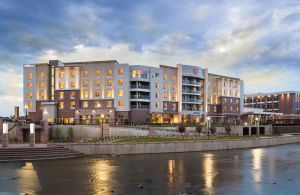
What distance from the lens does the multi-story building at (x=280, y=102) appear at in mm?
166250

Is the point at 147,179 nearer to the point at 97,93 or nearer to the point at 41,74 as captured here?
the point at 97,93

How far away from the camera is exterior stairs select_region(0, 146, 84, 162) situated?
107ft

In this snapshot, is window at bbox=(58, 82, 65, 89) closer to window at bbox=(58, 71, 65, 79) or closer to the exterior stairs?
window at bbox=(58, 71, 65, 79)

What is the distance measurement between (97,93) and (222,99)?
44957 millimetres

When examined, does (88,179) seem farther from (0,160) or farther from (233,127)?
(233,127)

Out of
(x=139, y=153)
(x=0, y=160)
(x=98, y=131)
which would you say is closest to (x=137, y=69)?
(x=98, y=131)

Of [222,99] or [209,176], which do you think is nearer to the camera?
[209,176]

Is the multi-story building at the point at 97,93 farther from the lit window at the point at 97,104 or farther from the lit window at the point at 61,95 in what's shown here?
the lit window at the point at 97,104

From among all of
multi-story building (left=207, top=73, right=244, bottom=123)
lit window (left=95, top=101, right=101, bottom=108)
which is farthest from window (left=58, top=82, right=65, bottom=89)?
multi-story building (left=207, top=73, right=244, bottom=123)

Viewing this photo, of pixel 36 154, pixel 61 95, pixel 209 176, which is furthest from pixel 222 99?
pixel 209 176

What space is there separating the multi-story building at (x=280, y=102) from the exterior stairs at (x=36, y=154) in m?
149

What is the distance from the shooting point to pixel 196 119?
10681 centimetres

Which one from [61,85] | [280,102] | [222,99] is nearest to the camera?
[61,85]

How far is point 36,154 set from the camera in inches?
1336
